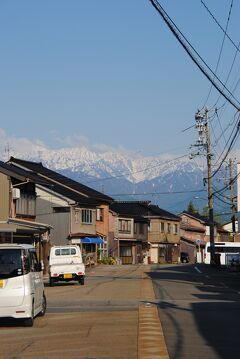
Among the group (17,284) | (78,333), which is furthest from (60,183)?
(78,333)

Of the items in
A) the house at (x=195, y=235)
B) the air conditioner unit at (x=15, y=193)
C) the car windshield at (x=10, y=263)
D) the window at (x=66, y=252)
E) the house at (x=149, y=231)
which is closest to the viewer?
the car windshield at (x=10, y=263)

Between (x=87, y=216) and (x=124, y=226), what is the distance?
49.1 ft

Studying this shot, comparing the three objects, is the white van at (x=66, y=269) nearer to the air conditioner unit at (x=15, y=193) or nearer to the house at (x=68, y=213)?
the air conditioner unit at (x=15, y=193)

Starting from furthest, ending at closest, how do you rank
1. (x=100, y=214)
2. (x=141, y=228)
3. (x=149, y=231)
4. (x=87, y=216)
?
(x=149, y=231) → (x=141, y=228) → (x=100, y=214) → (x=87, y=216)

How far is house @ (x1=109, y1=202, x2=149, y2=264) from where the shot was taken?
242ft

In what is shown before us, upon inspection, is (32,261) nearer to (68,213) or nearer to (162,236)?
(68,213)

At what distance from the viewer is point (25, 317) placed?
13984 mm

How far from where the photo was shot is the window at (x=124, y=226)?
246 ft

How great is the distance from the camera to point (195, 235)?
10488 centimetres

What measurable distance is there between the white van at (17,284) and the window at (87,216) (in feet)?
151

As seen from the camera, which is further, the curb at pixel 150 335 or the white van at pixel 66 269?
the white van at pixel 66 269

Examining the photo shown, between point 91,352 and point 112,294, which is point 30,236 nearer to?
point 112,294

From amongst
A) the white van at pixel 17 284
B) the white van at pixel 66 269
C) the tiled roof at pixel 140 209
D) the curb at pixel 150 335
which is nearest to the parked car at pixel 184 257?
the tiled roof at pixel 140 209

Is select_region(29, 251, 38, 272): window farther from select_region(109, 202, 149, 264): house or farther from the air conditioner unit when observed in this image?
select_region(109, 202, 149, 264): house
